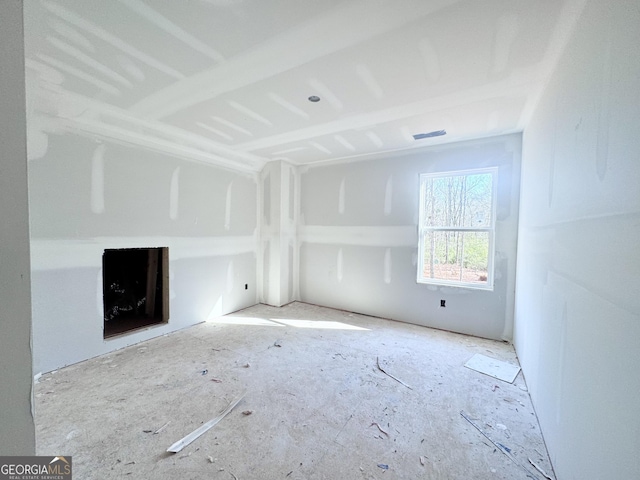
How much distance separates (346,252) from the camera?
4555mm

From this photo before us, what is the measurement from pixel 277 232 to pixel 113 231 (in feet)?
7.70

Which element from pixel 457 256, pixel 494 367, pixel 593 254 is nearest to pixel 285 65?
pixel 593 254

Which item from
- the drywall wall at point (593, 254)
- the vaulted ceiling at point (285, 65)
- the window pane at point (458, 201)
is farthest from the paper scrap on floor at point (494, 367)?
the vaulted ceiling at point (285, 65)

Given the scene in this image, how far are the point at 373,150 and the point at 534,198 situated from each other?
220 centimetres

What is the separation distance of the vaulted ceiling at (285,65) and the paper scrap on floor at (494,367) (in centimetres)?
261

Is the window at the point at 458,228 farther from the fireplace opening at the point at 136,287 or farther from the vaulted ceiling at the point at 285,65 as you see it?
the fireplace opening at the point at 136,287

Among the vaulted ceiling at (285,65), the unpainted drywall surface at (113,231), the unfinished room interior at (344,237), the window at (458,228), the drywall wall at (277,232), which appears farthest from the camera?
the drywall wall at (277,232)

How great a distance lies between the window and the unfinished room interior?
0.10 feet

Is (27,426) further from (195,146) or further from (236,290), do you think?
(236,290)

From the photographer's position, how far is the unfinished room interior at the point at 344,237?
3.60 ft

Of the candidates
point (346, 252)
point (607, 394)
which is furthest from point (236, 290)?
point (607, 394)

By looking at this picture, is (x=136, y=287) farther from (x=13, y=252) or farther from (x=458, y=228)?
(x=458, y=228)

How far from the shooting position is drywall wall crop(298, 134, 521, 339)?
3344mm

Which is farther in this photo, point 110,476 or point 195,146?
point 195,146
